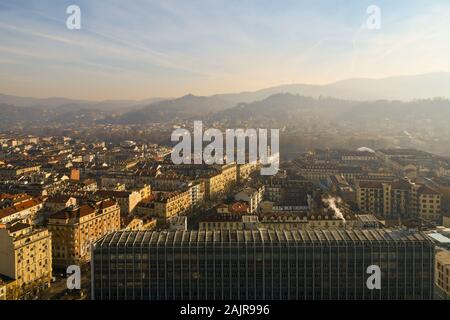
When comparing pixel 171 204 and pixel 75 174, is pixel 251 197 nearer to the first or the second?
pixel 171 204

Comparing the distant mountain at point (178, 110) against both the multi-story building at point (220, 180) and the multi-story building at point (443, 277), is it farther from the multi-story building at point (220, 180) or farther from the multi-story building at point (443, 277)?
the multi-story building at point (443, 277)

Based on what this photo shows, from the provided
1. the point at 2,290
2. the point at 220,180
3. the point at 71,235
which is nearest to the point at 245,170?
the point at 220,180

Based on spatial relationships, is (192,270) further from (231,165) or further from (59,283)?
(231,165)

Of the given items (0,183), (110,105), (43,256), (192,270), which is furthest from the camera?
(110,105)

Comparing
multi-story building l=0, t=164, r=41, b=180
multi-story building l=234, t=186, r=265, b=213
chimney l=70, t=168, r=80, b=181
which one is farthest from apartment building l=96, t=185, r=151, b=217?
multi-story building l=0, t=164, r=41, b=180

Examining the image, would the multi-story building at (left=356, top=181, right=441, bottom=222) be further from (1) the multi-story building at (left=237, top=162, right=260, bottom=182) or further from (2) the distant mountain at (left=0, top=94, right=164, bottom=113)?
(2) the distant mountain at (left=0, top=94, right=164, bottom=113)
